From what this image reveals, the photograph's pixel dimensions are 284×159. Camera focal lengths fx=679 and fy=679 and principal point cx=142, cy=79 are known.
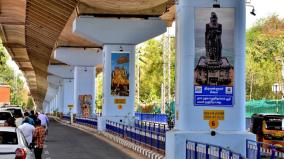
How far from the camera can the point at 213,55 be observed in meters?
19.5

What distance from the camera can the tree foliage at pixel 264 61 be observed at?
3851 inches

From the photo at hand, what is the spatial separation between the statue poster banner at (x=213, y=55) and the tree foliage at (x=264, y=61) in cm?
7699

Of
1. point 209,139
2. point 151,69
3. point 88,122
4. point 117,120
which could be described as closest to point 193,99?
point 209,139

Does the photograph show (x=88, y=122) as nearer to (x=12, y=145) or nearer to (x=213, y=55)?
(x=213, y=55)

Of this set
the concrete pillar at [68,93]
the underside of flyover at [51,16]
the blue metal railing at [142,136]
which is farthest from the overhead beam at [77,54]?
the blue metal railing at [142,136]

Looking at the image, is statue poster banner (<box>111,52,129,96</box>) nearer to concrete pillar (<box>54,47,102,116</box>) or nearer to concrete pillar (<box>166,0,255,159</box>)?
concrete pillar (<box>54,47,102,116</box>)

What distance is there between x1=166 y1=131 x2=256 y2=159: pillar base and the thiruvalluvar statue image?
4.82 ft

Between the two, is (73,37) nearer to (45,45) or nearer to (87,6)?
(45,45)

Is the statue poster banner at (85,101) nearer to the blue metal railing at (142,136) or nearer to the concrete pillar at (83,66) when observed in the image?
the concrete pillar at (83,66)

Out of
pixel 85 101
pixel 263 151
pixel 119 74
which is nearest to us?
pixel 263 151

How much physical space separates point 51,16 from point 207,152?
1590 inches

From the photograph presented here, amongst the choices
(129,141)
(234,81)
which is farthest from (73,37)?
(234,81)

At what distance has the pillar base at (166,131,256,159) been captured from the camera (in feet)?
64.0

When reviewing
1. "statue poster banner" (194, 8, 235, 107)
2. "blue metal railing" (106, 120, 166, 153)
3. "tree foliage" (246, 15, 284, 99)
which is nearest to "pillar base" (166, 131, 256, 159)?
"statue poster banner" (194, 8, 235, 107)
